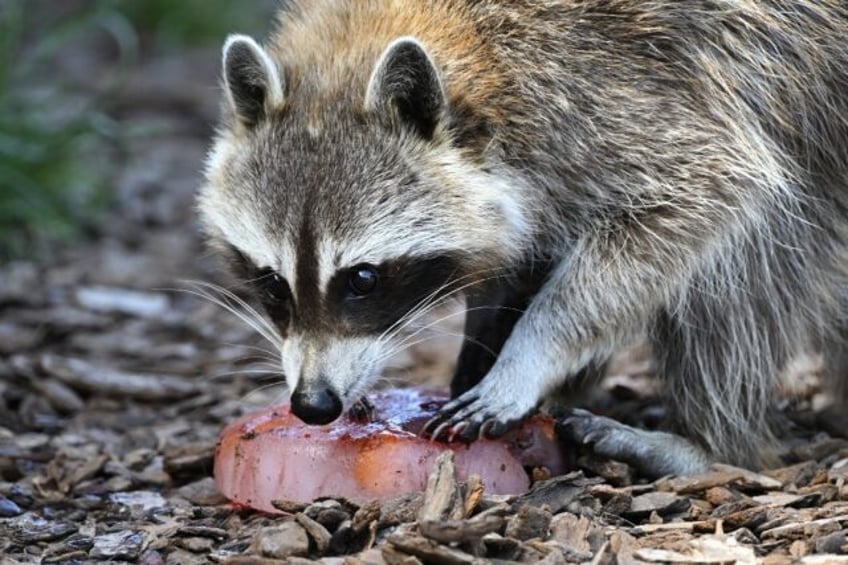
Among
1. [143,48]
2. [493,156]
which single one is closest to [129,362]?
[493,156]

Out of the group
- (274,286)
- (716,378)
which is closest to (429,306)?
(274,286)

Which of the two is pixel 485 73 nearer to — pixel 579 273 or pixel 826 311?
pixel 579 273

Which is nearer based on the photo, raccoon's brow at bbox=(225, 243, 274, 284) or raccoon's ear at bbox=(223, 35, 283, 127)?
raccoon's brow at bbox=(225, 243, 274, 284)

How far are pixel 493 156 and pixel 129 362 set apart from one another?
3.28 metres

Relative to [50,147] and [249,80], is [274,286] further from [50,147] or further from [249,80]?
[50,147]

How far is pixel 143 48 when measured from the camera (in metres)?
14.6

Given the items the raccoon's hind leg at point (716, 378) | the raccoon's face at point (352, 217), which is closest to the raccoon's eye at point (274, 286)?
the raccoon's face at point (352, 217)

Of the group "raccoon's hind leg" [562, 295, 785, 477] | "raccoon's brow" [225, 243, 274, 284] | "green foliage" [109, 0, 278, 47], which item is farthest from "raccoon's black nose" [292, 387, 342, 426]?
"green foliage" [109, 0, 278, 47]

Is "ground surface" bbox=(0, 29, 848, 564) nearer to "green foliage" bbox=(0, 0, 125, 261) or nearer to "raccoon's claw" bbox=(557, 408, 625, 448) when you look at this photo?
"raccoon's claw" bbox=(557, 408, 625, 448)

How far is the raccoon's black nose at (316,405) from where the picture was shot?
17.5 ft

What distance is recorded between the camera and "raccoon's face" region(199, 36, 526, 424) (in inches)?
217

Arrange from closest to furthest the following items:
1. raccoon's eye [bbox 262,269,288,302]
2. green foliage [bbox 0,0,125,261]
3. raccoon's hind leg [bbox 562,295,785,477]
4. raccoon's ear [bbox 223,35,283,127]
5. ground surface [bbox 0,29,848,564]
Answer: ground surface [bbox 0,29,848,564], raccoon's eye [bbox 262,269,288,302], raccoon's ear [bbox 223,35,283,127], raccoon's hind leg [bbox 562,295,785,477], green foliage [bbox 0,0,125,261]

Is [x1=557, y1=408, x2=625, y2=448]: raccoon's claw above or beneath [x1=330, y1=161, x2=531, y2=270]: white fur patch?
beneath

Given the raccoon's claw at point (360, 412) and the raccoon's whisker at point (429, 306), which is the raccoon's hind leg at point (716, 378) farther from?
the raccoon's claw at point (360, 412)
